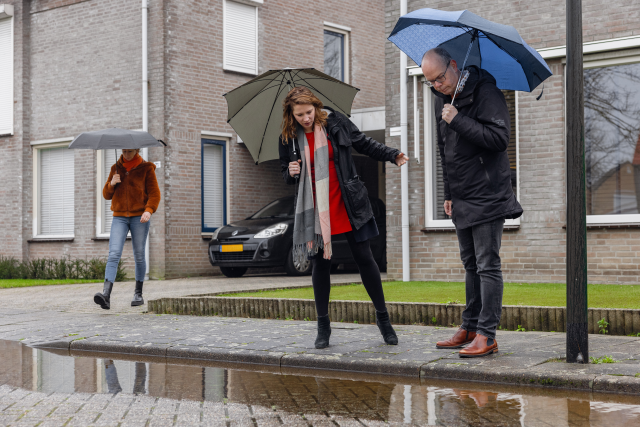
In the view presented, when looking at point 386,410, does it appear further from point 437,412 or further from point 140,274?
point 140,274

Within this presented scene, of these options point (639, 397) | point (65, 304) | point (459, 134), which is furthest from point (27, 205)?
point (639, 397)

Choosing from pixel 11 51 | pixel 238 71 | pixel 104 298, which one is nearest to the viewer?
Result: pixel 104 298

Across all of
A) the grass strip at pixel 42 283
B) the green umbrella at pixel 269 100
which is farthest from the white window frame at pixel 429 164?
the grass strip at pixel 42 283

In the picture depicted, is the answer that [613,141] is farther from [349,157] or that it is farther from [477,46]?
[349,157]

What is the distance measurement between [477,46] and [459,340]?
6.92 ft

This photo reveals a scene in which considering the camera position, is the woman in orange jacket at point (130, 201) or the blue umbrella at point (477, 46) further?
the woman in orange jacket at point (130, 201)

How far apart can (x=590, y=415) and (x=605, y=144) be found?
700 cm

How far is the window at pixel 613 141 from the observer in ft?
32.8

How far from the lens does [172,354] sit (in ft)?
20.0

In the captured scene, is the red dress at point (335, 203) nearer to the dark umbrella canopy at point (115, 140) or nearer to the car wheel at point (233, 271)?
the dark umbrella canopy at point (115, 140)

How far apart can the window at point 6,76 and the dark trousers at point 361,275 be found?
14186 mm

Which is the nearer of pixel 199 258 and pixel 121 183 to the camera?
pixel 121 183

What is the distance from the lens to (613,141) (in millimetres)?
10125

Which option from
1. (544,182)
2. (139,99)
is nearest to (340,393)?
(544,182)
